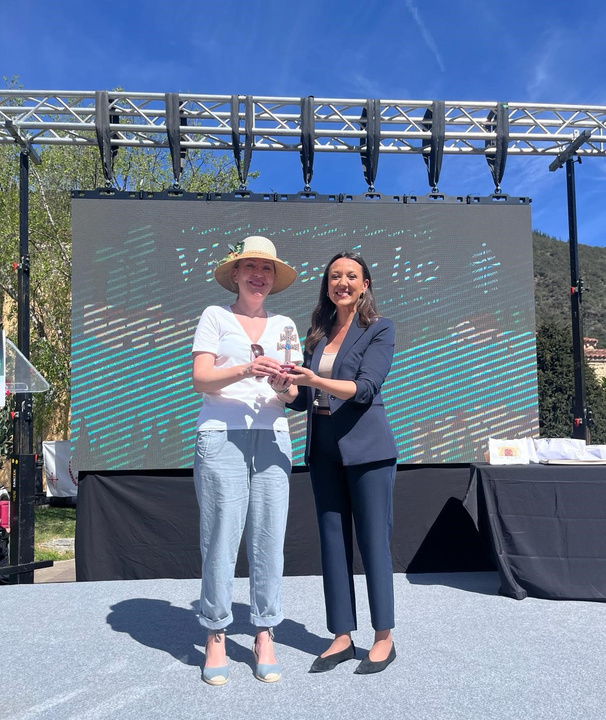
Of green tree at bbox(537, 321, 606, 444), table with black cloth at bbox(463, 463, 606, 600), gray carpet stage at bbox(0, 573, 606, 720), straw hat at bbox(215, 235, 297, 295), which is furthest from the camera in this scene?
green tree at bbox(537, 321, 606, 444)

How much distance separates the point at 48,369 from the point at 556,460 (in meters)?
8.50

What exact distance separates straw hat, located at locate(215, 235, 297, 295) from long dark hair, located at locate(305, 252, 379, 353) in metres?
0.16

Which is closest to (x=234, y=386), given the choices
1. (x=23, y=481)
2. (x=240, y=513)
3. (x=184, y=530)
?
(x=240, y=513)

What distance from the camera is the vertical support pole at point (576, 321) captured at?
443 centimetres

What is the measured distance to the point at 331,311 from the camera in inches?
92.4

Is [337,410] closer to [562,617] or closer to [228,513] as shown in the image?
[228,513]

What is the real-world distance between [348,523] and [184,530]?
1715mm

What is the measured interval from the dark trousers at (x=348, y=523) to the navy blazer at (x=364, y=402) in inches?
2.0

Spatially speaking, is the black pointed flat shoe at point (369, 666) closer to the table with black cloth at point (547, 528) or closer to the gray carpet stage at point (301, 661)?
the gray carpet stage at point (301, 661)

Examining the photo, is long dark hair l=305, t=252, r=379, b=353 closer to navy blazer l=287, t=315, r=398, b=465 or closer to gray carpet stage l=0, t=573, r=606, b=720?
navy blazer l=287, t=315, r=398, b=465

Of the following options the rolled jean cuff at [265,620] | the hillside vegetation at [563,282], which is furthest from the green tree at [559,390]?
the rolled jean cuff at [265,620]

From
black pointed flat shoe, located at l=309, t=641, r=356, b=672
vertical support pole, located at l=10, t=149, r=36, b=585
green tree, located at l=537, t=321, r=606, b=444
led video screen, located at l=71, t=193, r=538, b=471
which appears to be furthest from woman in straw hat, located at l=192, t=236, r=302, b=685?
green tree, located at l=537, t=321, r=606, b=444

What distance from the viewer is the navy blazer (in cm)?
212

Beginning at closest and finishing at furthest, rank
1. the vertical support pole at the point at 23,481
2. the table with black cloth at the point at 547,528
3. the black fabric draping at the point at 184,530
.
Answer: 1. the table with black cloth at the point at 547,528
2. the black fabric draping at the point at 184,530
3. the vertical support pole at the point at 23,481
